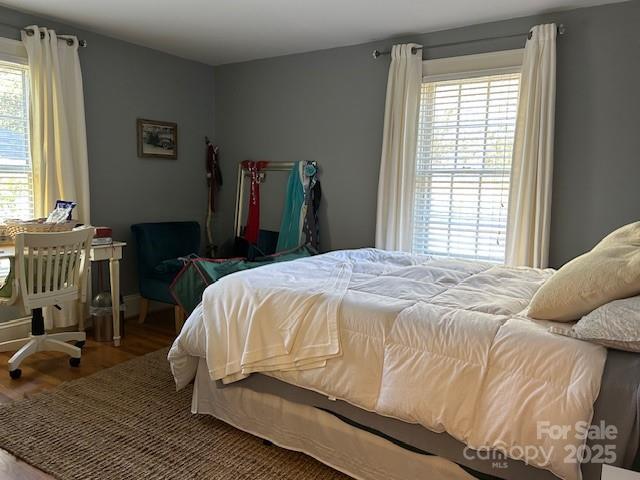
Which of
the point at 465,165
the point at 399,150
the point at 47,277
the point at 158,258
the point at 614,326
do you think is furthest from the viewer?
the point at 158,258

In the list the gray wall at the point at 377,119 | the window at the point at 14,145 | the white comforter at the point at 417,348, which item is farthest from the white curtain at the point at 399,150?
the window at the point at 14,145

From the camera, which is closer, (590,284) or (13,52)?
(590,284)

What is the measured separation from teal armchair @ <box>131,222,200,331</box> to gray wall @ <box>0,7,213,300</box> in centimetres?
26

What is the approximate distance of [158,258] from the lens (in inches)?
165

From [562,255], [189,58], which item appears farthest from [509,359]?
[189,58]

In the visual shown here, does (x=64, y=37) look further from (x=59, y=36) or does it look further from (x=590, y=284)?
(x=590, y=284)

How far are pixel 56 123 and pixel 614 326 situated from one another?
3758 millimetres

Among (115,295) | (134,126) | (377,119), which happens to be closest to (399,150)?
(377,119)

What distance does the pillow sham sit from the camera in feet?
4.89

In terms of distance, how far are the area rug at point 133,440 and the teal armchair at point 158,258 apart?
1.19 m

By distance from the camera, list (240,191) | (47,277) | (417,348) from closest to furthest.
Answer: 1. (417,348)
2. (47,277)
3. (240,191)

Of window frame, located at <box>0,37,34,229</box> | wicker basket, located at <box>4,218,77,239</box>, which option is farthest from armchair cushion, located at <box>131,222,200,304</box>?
window frame, located at <box>0,37,34,229</box>

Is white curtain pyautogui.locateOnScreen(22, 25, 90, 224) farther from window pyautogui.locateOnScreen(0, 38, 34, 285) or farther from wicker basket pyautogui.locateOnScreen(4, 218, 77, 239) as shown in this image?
wicker basket pyautogui.locateOnScreen(4, 218, 77, 239)

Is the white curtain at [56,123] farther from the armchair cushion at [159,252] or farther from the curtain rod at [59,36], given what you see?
the armchair cushion at [159,252]
